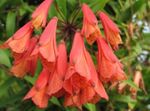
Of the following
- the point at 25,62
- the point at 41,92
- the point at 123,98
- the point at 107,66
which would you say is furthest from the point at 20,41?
the point at 123,98

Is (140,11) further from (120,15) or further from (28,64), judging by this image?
Answer: (28,64)

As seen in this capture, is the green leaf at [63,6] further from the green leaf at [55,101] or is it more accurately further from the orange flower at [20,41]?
the green leaf at [55,101]

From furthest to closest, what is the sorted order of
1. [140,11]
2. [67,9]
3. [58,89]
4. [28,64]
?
[140,11]
[67,9]
[28,64]
[58,89]

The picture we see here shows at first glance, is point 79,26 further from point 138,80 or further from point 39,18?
point 138,80

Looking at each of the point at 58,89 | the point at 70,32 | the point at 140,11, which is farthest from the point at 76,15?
the point at 140,11

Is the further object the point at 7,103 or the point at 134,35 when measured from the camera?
the point at 134,35
